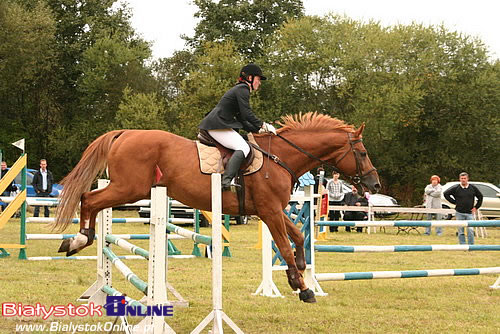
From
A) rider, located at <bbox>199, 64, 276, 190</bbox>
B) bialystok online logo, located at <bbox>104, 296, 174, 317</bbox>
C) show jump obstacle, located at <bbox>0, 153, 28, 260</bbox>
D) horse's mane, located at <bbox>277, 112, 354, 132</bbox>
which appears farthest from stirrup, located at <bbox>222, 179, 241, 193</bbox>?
show jump obstacle, located at <bbox>0, 153, 28, 260</bbox>

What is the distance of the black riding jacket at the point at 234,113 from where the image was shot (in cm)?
655

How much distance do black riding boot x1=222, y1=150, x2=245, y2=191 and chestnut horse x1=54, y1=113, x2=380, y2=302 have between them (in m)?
0.12

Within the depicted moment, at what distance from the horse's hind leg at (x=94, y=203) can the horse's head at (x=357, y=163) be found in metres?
2.10

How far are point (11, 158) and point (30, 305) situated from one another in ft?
98.8

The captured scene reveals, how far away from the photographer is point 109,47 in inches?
1410

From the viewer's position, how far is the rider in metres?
6.52

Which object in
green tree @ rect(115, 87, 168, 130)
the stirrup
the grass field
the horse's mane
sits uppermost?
green tree @ rect(115, 87, 168, 130)

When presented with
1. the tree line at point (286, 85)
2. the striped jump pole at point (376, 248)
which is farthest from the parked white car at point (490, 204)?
the striped jump pole at point (376, 248)

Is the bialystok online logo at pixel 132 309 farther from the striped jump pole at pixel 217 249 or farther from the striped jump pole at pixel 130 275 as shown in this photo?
the striped jump pole at pixel 217 249

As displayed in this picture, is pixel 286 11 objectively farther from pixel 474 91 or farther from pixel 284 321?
pixel 284 321

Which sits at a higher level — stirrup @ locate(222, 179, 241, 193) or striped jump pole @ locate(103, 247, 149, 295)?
stirrup @ locate(222, 179, 241, 193)

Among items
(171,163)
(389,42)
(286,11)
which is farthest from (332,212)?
(286,11)

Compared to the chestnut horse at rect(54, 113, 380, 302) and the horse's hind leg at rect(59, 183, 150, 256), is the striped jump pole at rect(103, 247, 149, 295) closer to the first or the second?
the horse's hind leg at rect(59, 183, 150, 256)

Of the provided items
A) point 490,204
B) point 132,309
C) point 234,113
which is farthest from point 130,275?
point 490,204
